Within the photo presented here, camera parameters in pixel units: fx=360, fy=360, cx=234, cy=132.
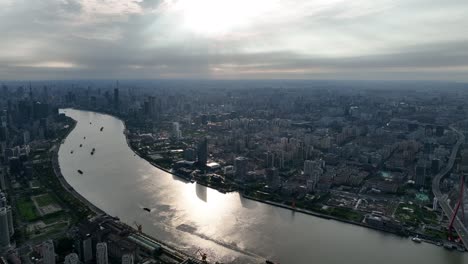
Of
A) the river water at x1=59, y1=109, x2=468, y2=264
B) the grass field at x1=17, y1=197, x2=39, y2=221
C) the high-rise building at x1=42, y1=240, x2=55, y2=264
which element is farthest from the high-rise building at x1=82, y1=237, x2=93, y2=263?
the grass field at x1=17, y1=197, x2=39, y2=221

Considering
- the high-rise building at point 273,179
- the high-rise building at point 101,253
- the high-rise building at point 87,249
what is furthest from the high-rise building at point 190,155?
the high-rise building at point 101,253

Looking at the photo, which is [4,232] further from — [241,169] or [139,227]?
[241,169]

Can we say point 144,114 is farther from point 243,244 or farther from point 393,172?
point 243,244

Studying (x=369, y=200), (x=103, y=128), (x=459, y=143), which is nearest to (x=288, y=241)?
(x=369, y=200)

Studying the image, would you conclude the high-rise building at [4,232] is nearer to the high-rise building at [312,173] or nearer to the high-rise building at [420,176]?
the high-rise building at [312,173]

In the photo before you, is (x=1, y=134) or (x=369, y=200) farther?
(x=1, y=134)
